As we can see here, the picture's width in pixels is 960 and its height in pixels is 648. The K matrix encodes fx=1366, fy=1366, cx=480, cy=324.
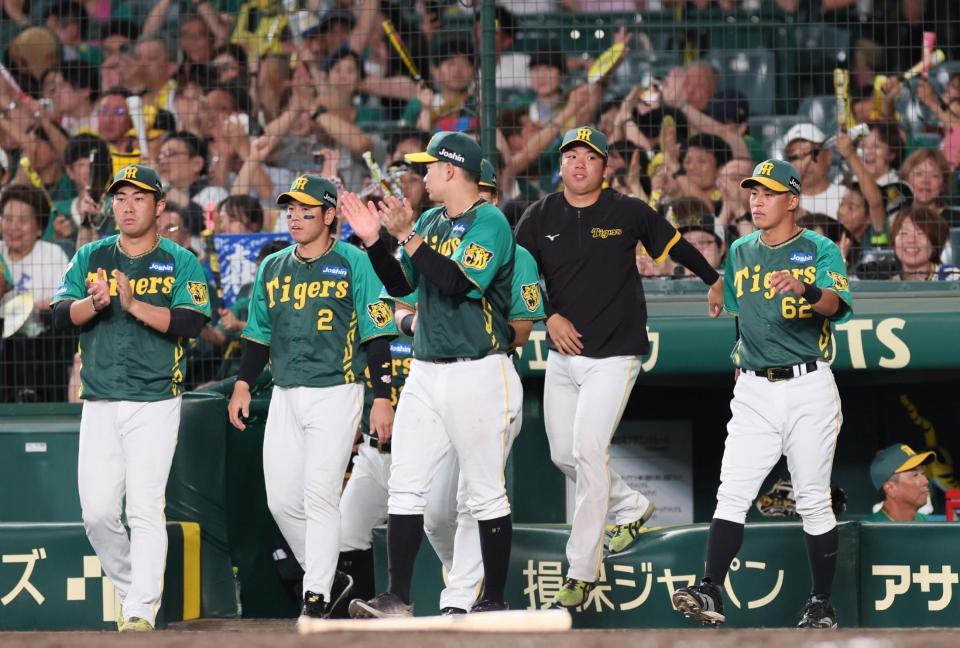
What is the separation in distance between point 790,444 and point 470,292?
1.34m

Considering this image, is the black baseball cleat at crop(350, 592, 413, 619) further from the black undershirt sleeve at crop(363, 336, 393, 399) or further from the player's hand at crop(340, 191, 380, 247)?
the player's hand at crop(340, 191, 380, 247)

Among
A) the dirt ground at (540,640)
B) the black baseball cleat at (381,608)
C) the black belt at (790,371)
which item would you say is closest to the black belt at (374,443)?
the black baseball cleat at (381,608)

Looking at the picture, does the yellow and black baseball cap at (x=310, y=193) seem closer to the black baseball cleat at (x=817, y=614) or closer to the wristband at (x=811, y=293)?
the wristband at (x=811, y=293)

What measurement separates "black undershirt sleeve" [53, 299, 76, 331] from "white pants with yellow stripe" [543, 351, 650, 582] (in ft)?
6.21

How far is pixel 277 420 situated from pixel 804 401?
200cm

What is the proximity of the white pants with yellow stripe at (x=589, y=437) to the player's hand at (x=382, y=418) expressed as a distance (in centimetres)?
70

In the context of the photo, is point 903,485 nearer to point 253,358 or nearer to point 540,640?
point 253,358

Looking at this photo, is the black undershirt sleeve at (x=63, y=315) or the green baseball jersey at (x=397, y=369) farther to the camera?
the green baseball jersey at (x=397, y=369)

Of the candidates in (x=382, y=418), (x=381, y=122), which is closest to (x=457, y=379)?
(x=382, y=418)

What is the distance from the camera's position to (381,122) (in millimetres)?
7359

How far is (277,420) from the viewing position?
5.31 m

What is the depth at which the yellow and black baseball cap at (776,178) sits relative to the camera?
516 cm

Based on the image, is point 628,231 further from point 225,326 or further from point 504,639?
point 504,639

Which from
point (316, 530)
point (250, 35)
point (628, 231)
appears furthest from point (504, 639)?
point (250, 35)
